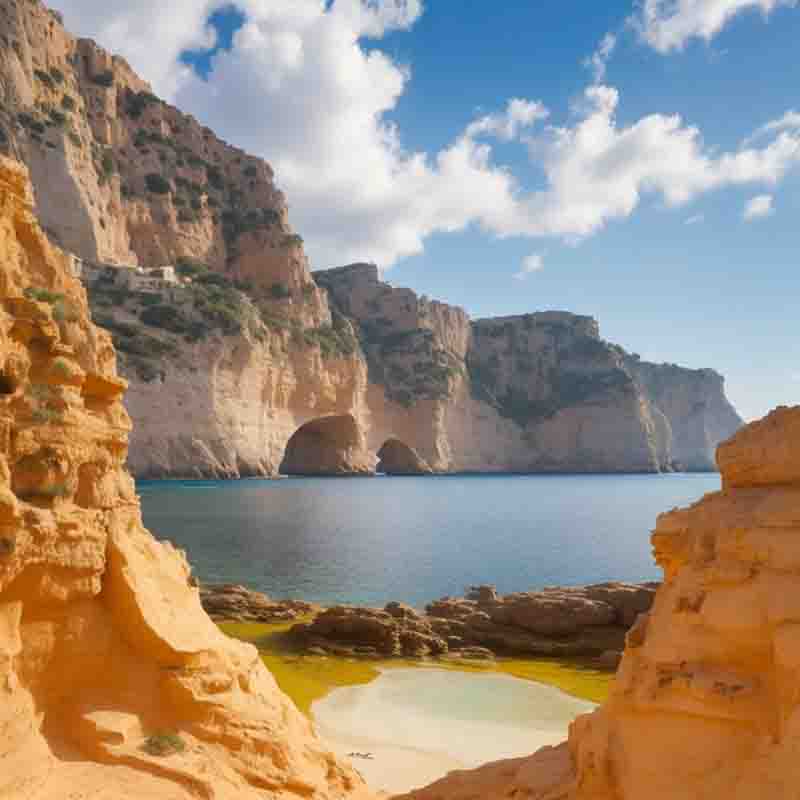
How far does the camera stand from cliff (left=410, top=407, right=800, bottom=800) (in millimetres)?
5168

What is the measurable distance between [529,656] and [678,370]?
183 metres

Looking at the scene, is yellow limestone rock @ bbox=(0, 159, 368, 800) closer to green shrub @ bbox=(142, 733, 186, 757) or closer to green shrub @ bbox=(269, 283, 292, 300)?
green shrub @ bbox=(142, 733, 186, 757)

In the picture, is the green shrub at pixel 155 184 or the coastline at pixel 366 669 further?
the green shrub at pixel 155 184

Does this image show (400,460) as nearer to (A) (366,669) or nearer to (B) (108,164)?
(B) (108,164)

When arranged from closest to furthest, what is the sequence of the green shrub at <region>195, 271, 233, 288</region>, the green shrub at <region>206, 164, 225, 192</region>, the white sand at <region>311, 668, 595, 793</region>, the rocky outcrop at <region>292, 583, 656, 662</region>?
the white sand at <region>311, 668, 595, 793</region>
the rocky outcrop at <region>292, 583, 656, 662</region>
the green shrub at <region>195, 271, 233, 288</region>
the green shrub at <region>206, 164, 225, 192</region>

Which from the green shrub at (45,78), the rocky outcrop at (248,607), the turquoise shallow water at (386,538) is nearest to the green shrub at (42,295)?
the rocky outcrop at (248,607)

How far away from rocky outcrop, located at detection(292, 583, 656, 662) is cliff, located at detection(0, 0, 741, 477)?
47.1 m

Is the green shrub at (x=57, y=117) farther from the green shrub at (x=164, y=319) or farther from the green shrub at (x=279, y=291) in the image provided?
the green shrub at (x=279, y=291)

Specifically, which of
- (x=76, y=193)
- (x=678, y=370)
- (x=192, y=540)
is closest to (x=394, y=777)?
(x=192, y=540)

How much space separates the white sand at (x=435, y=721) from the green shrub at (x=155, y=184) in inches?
3170

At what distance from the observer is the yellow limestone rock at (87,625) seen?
23.1 feet

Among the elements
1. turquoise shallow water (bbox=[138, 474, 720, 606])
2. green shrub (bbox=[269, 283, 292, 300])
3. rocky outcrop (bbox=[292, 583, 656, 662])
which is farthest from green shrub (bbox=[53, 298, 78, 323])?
green shrub (bbox=[269, 283, 292, 300])

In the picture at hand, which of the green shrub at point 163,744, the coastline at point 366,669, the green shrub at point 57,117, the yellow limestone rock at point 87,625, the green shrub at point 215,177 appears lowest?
the coastline at point 366,669

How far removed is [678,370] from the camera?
19312cm
